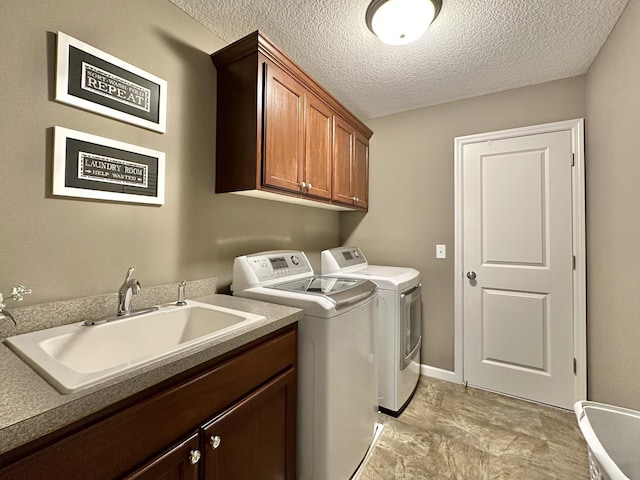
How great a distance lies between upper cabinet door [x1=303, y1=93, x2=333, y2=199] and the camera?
74.4 inches

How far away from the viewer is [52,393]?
1.98 feet

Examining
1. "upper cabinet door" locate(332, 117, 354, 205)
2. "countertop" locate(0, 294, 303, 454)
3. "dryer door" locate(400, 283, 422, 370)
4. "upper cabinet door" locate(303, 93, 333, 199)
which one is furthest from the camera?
"upper cabinet door" locate(332, 117, 354, 205)

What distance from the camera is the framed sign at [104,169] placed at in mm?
1089

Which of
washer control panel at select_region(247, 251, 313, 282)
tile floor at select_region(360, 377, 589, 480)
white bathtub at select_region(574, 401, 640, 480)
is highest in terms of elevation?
washer control panel at select_region(247, 251, 313, 282)

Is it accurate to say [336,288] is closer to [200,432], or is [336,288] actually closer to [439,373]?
[200,432]

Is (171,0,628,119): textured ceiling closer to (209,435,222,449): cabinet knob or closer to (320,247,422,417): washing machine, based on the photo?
(320,247,422,417): washing machine

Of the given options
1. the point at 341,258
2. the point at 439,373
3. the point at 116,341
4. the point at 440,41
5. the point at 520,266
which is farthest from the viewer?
the point at 439,373

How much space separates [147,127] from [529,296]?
2729mm

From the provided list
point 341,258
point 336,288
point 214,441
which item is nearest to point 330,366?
point 336,288

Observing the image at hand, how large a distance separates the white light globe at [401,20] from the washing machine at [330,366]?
4.57ft

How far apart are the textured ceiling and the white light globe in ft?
0.34

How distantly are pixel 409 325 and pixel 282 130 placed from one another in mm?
1589

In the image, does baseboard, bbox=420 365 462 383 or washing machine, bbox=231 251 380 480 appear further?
baseboard, bbox=420 365 462 383

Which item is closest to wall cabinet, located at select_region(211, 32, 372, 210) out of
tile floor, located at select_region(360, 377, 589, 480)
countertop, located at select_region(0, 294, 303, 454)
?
countertop, located at select_region(0, 294, 303, 454)
